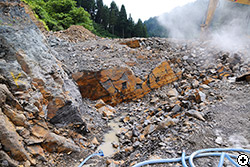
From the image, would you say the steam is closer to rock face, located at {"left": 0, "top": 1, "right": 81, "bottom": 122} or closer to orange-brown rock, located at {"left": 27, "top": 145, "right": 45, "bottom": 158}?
rock face, located at {"left": 0, "top": 1, "right": 81, "bottom": 122}

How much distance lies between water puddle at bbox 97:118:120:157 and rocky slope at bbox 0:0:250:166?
A: 15 cm

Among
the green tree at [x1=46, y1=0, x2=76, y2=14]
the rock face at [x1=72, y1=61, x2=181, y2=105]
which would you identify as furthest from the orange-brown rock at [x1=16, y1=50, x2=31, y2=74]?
the green tree at [x1=46, y1=0, x2=76, y2=14]

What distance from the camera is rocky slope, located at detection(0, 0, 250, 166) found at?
280 centimetres

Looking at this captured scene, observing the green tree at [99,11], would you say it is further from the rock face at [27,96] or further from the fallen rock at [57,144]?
the fallen rock at [57,144]

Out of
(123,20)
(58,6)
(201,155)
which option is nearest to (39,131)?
(201,155)

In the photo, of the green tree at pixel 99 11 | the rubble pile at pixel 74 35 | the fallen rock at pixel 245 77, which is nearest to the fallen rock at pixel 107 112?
the fallen rock at pixel 245 77

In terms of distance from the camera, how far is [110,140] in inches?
176

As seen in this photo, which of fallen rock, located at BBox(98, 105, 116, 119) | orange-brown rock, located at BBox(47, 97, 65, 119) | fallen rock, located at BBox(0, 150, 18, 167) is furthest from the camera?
fallen rock, located at BBox(98, 105, 116, 119)

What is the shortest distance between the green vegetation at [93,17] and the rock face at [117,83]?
383 inches

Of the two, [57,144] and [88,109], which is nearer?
[57,144]

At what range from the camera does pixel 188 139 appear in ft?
9.56

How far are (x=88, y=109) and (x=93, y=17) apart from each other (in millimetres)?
29223

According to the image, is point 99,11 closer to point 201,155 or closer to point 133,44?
point 133,44

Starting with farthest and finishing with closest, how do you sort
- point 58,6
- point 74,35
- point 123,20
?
1. point 123,20
2. point 58,6
3. point 74,35
